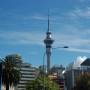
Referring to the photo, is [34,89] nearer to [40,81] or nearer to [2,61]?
[40,81]

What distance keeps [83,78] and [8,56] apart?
56.6m

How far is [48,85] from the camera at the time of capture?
130125 millimetres

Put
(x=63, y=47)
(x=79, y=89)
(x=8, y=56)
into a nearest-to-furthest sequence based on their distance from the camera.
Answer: (x=63, y=47) < (x=8, y=56) < (x=79, y=89)

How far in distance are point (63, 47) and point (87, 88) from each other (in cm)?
7694

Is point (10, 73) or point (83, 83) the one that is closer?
point (10, 73)

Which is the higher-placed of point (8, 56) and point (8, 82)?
point (8, 56)

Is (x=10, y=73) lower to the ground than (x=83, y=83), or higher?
lower

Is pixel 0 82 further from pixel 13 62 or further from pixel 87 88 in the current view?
pixel 87 88

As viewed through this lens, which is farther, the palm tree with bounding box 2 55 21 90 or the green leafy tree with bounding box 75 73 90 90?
the green leafy tree with bounding box 75 73 90 90

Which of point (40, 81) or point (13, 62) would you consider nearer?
point (13, 62)

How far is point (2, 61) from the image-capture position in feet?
277

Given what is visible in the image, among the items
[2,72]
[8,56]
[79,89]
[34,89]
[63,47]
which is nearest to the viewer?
[63,47]

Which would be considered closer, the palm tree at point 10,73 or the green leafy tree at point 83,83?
the palm tree at point 10,73

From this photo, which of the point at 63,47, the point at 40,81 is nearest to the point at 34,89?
the point at 40,81
